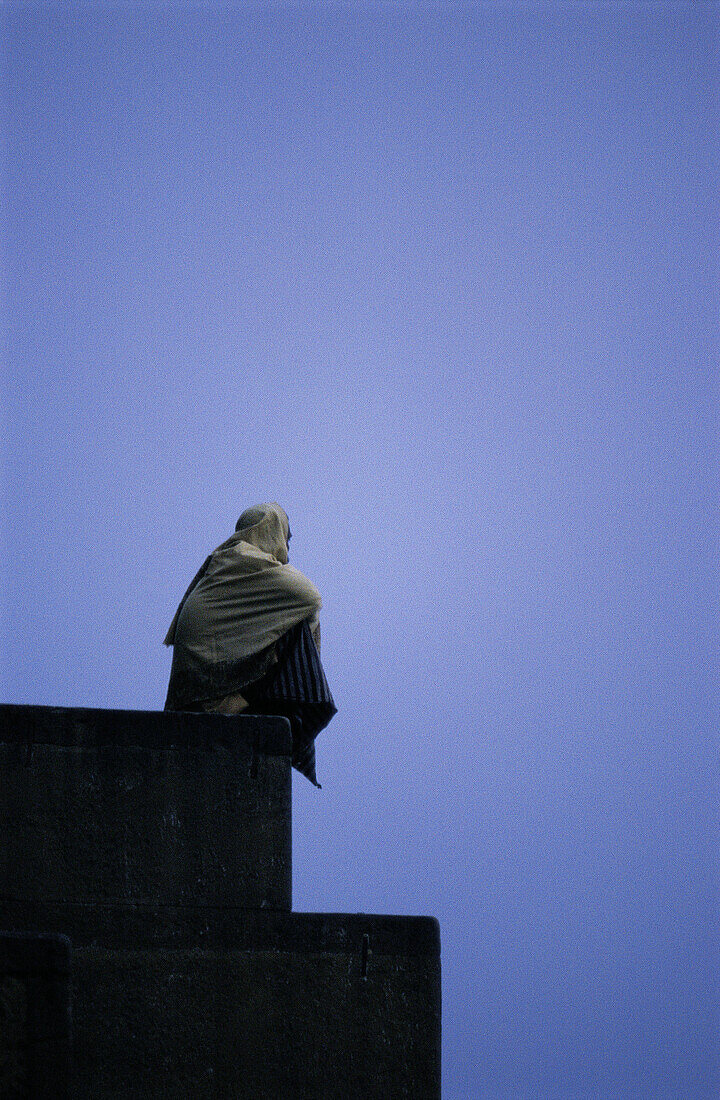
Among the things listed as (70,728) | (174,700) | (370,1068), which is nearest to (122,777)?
(70,728)

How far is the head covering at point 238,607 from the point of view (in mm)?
6977

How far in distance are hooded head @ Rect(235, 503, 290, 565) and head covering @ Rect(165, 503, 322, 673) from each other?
127mm

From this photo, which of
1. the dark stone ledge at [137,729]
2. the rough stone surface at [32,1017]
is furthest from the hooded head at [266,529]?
the rough stone surface at [32,1017]

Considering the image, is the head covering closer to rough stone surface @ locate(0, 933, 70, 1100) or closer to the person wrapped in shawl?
the person wrapped in shawl

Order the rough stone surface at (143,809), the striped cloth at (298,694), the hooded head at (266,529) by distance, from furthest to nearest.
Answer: the hooded head at (266,529)
the striped cloth at (298,694)
the rough stone surface at (143,809)

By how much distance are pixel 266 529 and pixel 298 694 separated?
1107 millimetres

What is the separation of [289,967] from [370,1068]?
2.01 feet

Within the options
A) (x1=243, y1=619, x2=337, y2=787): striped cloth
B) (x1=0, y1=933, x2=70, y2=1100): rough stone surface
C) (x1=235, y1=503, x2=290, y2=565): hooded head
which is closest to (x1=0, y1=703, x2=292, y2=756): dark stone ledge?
(x1=243, y1=619, x2=337, y2=787): striped cloth

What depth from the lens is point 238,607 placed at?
707 centimetres

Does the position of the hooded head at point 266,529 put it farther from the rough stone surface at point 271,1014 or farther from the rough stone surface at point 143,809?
the rough stone surface at point 271,1014

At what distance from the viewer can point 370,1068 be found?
20.2 feet

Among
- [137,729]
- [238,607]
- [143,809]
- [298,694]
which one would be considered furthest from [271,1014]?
[238,607]

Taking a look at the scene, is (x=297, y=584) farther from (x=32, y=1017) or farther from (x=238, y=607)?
(x=32, y=1017)

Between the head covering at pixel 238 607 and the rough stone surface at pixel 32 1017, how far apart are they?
2.95 meters
